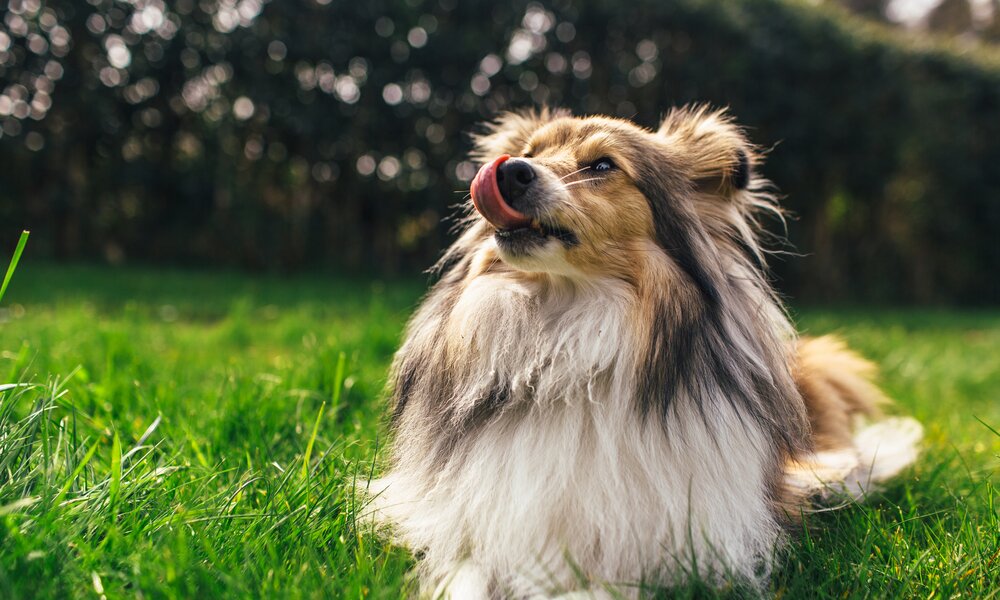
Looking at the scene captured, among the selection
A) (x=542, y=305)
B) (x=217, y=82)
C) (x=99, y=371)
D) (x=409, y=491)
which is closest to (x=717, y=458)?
(x=542, y=305)

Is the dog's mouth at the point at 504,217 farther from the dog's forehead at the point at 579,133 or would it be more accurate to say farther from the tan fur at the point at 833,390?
the tan fur at the point at 833,390

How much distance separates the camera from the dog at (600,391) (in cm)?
194

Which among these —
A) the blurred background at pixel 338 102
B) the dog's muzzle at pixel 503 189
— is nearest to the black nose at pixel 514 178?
the dog's muzzle at pixel 503 189

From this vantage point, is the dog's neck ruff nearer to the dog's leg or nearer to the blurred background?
the dog's leg

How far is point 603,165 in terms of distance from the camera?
91.5 inches

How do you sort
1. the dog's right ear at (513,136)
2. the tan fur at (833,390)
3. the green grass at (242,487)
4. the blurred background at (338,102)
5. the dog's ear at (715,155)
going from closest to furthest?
the green grass at (242,487)
the dog's ear at (715,155)
the dog's right ear at (513,136)
the tan fur at (833,390)
the blurred background at (338,102)

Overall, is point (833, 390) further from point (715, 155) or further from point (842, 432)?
point (715, 155)

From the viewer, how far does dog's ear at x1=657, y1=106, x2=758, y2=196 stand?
8.05 ft

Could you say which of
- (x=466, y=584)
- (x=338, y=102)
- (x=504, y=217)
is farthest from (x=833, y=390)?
(x=338, y=102)

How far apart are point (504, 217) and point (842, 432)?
184 centimetres

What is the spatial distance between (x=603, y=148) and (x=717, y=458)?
39.8 inches

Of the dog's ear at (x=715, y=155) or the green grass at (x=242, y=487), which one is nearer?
the green grass at (x=242, y=487)

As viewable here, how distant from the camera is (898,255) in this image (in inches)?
540

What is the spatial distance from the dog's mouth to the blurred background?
762cm
